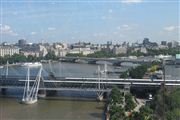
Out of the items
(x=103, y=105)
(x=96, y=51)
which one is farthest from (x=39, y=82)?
(x=96, y=51)

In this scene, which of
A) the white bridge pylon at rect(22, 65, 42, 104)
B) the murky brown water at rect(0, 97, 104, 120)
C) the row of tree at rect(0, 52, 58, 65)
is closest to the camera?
the murky brown water at rect(0, 97, 104, 120)

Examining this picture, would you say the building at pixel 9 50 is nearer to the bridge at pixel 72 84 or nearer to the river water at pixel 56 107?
the bridge at pixel 72 84

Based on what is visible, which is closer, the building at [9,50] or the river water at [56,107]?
the river water at [56,107]

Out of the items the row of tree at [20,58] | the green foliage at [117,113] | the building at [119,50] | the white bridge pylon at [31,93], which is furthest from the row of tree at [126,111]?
the building at [119,50]

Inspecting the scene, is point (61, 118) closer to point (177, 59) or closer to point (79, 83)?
point (79, 83)

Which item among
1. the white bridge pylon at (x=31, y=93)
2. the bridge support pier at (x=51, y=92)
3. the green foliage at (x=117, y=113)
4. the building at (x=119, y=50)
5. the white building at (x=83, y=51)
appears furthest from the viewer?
the building at (x=119, y=50)

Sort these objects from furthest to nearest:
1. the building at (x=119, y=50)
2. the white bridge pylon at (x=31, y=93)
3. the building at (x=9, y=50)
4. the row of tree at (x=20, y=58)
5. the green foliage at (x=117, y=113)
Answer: the building at (x=119, y=50), the building at (x=9, y=50), the row of tree at (x=20, y=58), the white bridge pylon at (x=31, y=93), the green foliage at (x=117, y=113)

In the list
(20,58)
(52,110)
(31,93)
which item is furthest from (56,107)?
(20,58)

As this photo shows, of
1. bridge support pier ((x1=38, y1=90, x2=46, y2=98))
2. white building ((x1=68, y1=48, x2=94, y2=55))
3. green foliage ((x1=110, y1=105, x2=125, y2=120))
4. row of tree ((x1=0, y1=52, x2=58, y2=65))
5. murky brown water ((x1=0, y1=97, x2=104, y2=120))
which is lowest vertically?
murky brown water ((x1=0, y1=97, x2=104, y2=120))

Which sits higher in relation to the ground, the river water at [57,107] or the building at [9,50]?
the building at [9,50]

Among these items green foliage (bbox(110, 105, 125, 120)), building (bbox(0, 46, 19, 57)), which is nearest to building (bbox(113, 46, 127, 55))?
building (bbox(0, 46, 19, 57))

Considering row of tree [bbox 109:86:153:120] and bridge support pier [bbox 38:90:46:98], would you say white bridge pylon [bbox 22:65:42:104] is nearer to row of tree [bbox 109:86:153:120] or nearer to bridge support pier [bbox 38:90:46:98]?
bridge support pier [bbox 38:90:46:98]
